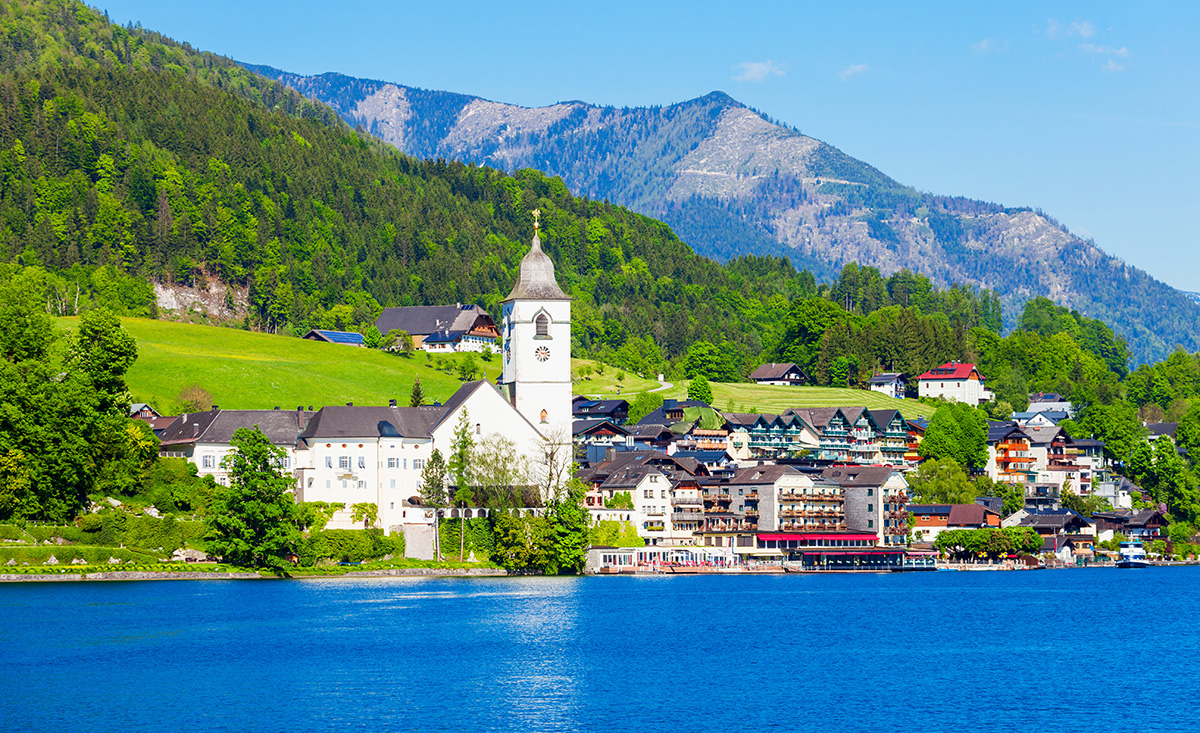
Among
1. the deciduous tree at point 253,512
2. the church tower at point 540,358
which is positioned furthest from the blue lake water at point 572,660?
the church tower at point 540,358

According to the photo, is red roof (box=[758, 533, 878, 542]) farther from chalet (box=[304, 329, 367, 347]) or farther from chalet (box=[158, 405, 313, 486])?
chalet (box=[304, 329, 367, 347])

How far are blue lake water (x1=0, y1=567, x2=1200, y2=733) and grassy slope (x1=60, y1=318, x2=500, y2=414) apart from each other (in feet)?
174

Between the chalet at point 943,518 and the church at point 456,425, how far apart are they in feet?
126

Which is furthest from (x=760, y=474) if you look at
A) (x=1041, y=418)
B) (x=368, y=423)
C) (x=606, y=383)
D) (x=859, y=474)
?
(x=1041, y=418)

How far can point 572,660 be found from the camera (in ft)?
192

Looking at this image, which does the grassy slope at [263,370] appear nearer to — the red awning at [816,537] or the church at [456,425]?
the church at [456,425]

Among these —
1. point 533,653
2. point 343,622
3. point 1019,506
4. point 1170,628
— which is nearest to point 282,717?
point 533,653

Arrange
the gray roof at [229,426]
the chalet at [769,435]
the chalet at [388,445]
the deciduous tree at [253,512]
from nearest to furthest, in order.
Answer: the deciduous tree at [253,512]
the chalet at [388,445]
the gray roof at [229,426]
the chalet at [769,435]

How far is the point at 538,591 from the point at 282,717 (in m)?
43.1

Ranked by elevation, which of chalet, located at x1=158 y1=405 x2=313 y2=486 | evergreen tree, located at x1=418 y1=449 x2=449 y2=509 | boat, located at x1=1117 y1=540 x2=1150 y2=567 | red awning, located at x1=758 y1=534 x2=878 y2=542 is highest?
chalet, located at x1=158 y1=405 x2=313 y2=486

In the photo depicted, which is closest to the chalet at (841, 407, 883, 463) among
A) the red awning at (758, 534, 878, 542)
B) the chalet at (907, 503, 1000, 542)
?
the chalet at (907, 503, 1000, 542)

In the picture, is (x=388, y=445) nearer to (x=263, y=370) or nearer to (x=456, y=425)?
(x=456, y=425)

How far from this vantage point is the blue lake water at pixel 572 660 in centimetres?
4616

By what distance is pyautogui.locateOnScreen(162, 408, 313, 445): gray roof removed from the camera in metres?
110
